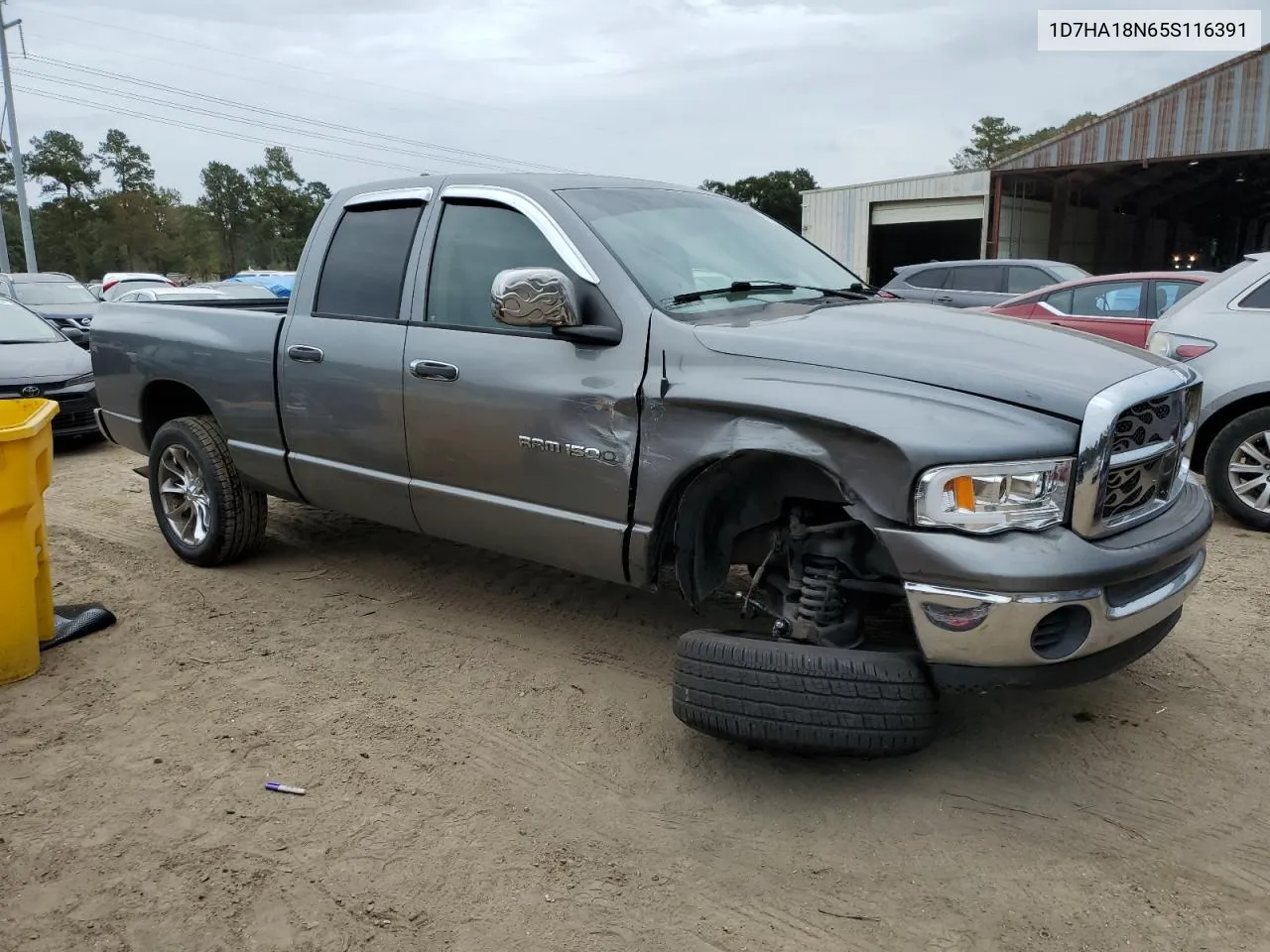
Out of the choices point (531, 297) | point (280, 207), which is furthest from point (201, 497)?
point (280, 207)

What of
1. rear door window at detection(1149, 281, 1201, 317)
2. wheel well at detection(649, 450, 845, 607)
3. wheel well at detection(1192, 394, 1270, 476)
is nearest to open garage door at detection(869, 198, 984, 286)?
rear door window at detection(1149, 281, 1201, 317)

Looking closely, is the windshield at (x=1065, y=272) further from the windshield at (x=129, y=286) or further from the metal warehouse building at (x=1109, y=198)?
the windshield at (x=129, y=286)

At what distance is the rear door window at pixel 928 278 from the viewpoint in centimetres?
1323

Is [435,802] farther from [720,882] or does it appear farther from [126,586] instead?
[126,586]

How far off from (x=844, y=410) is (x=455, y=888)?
174cm

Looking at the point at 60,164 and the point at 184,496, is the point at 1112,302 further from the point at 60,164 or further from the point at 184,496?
the point at 60,164

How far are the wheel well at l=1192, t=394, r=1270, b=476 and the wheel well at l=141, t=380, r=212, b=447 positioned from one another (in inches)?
229

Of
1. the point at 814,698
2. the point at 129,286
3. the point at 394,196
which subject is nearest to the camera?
the point at 814,698

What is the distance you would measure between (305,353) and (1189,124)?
22959 mm

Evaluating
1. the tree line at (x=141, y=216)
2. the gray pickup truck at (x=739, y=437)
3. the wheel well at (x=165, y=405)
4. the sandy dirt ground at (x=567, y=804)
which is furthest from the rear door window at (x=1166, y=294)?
the tree line at (x=141, y=216)

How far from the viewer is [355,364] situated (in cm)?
423

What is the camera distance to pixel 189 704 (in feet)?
12.3

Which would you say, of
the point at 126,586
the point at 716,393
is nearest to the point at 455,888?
the point at 716,393

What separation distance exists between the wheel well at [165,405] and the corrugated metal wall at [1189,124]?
2228cm
